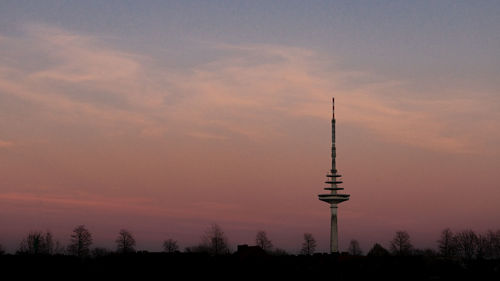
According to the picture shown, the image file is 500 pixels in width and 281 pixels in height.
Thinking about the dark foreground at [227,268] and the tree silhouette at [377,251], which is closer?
the dark foreground at [227,268]

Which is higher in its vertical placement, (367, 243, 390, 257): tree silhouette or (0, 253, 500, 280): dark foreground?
(367, 243, 390, 257): tree silhouette

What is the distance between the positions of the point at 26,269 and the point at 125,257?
20115mm

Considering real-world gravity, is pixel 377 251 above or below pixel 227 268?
above

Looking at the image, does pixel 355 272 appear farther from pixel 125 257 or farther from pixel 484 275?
pixel 125 257

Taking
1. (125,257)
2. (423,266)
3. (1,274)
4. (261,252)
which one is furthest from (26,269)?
(423,266)

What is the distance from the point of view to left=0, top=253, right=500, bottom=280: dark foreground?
372ft

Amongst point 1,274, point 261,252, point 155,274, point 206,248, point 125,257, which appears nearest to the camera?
point 1,274

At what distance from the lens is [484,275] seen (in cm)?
12625

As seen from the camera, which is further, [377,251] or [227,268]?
[377,251]

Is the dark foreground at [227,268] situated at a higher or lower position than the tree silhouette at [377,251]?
lower

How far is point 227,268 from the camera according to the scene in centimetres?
12200

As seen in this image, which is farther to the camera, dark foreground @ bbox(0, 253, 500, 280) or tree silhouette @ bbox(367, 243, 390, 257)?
tree silhouette @ bbox(367, 243, 390, 257)

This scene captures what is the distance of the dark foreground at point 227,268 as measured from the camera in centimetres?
11331

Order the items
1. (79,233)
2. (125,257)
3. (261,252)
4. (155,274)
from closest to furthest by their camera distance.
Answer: (155,274)
(125,257)
(261,252)
(79,233)
